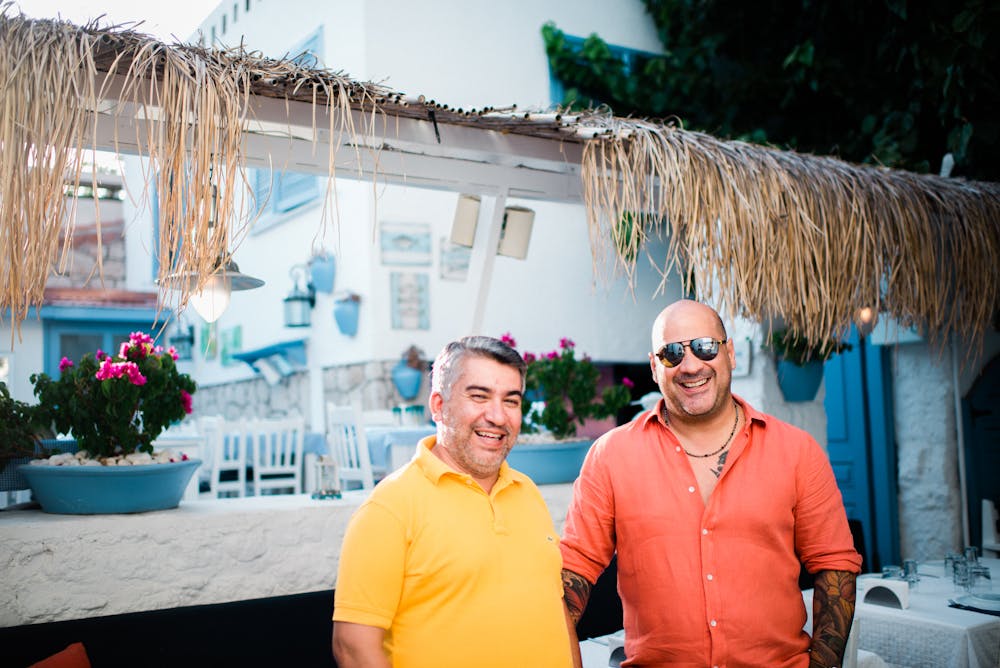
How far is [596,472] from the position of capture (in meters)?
2.54

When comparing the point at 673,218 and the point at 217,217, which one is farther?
the point at 673,218

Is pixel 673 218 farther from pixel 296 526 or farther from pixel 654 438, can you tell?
pixel 296 526

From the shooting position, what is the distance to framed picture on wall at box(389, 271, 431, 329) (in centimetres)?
824

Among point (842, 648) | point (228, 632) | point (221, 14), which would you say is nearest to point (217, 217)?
point (228, 632)

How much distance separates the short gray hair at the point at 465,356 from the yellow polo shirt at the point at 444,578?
182 millimetres

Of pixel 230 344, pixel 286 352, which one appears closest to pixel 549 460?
pixel 286 352

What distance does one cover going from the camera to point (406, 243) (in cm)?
838

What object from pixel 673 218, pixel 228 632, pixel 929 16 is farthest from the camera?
pixel 929 16

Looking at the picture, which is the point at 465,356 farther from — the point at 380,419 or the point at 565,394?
the point at 380,419

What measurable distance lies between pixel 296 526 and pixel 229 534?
0.91ft

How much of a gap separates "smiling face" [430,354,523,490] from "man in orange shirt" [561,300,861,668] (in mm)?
Answer: 643

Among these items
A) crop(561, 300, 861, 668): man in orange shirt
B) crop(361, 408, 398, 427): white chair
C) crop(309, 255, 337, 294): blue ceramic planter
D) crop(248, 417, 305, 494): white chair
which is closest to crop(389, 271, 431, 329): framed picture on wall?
crop(309, 255, 337, 294): blue ceramic planter

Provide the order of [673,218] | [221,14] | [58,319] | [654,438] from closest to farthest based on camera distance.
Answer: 1. [654,438]
2. [673,218]
3. [221,14]
4. [58,319]

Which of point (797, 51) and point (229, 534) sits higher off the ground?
point (797, 51)
